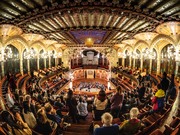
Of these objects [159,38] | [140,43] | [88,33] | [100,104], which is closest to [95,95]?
[100,104]

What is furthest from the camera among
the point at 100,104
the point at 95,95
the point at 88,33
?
the point at 88,33

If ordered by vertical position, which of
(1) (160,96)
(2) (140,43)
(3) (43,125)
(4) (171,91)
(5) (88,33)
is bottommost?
(3) (43,125)

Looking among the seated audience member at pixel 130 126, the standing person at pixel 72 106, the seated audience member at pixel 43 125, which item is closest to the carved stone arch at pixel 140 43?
the standing person at pixel 72 106

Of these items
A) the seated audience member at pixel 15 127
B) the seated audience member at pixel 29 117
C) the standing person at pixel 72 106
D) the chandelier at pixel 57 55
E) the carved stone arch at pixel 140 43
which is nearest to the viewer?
the seated audience member at pixel 15 127

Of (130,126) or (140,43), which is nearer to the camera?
(130,126)

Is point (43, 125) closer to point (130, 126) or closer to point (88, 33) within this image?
point (130, 126)

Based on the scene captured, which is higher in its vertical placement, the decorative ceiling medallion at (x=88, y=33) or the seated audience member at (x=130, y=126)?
the decorative ceiling medallion at (x=88, y=33)

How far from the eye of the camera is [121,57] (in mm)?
26953

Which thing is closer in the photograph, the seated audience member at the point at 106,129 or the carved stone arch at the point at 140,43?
the seated audience member at the point at 106,129

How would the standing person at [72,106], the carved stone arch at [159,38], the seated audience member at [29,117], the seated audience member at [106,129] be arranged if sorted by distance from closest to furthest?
the seated audience member at [106,129] < the seated audience member at [29,117] < the standing person at [72,106] < the carved stone arch at [159,38]

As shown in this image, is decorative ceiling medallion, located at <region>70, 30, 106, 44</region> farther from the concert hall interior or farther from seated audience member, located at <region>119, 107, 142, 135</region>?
seated audience member, located at <region>119, 107, 142, 135</region>

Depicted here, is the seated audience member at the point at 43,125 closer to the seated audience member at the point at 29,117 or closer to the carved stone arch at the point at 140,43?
the seated audience member at the point at 29,117

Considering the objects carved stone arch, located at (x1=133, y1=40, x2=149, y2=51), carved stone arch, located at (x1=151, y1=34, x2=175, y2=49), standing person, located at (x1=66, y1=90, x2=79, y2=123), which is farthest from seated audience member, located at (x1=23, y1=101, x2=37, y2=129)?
carved stone arch, located at (x1=133, y1=40, x2=149, y2=51)

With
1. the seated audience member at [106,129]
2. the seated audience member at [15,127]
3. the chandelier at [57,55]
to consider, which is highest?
the chandelier at [57,55]
